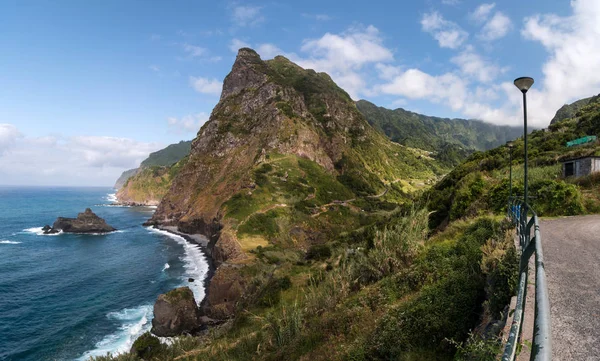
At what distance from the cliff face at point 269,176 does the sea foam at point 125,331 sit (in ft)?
31.6

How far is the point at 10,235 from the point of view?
103375 millimetres

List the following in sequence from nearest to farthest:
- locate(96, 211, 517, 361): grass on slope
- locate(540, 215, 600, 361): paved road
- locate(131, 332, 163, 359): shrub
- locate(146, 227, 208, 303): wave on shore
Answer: locate(540, 215, 600, 361): paved road → locate(96, 211, 517, 361): grass on slope → locate(131, 332, 163, 359): shrub → locate(146, 227, 208, 303): wave on shore

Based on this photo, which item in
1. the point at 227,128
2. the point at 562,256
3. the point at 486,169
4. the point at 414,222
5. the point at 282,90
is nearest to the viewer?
the point at 562,256

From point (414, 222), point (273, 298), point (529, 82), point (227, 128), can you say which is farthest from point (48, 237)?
point (529, 82)

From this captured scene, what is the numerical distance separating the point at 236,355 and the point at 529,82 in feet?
66.9

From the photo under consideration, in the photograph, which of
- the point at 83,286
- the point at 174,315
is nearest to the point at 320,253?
the point at 174,315

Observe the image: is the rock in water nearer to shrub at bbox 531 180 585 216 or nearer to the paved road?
shrub at bbox 531 180 585 216

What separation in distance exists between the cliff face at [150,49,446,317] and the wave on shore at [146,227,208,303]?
4.06 meters

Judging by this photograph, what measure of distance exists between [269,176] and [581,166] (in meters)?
92.0

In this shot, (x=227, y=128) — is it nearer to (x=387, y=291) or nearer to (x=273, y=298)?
(x=273, y=298)

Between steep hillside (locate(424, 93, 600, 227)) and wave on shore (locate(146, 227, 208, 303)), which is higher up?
steep hillside (locate(424, 93, 600, 227))

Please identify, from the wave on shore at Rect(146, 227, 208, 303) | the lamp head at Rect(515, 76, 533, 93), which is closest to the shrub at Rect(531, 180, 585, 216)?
the lamp head at Rect(515, 76, 533, 93)

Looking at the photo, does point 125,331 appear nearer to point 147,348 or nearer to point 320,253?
A: point 147,348

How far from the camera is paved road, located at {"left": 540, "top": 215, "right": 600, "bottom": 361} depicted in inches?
215
